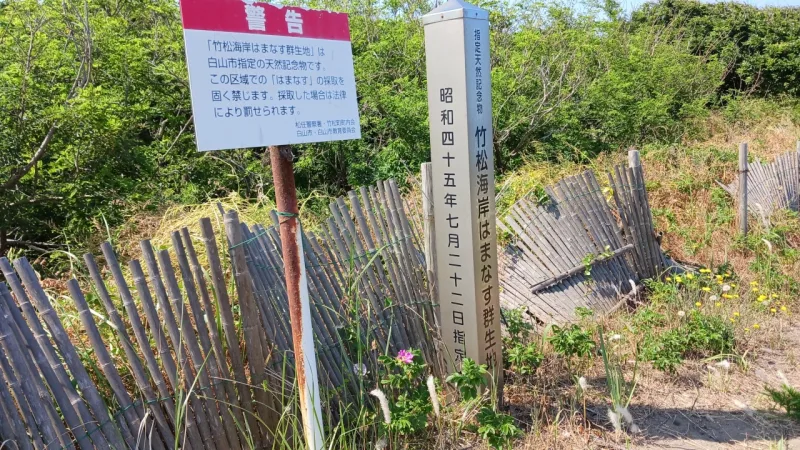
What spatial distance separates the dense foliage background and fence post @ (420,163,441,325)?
2164 millimetres

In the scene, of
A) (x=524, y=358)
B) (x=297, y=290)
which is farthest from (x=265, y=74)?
(x=524, y=358)

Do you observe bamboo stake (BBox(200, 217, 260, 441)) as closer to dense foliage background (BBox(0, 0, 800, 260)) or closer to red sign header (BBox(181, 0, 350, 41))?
red sign header (BBox(181, 0, 350, 41))

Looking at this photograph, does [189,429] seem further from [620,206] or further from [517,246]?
[620,206]

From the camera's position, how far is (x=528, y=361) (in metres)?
3.35

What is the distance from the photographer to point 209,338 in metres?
2.45

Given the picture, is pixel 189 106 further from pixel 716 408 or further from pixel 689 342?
pixel 716 408

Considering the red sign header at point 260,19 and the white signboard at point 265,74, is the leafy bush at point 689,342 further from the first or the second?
the red sign header at point 260,19

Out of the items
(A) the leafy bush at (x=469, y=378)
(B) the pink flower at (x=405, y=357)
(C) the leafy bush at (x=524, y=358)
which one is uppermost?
(B) the pink flower at (x=405, y=357)

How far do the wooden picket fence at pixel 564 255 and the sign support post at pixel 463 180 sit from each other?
137 centimetres

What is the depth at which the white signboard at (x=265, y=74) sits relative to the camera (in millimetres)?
1933

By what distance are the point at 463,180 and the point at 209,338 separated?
141 centimetres

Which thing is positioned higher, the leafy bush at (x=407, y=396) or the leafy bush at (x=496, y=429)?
the leafy bush at (x=407, y=396)

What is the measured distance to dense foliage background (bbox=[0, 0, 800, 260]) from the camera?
16.0 ft

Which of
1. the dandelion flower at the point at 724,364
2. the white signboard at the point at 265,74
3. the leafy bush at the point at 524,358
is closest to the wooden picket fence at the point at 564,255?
the dandelion flower at the point at 724,364
